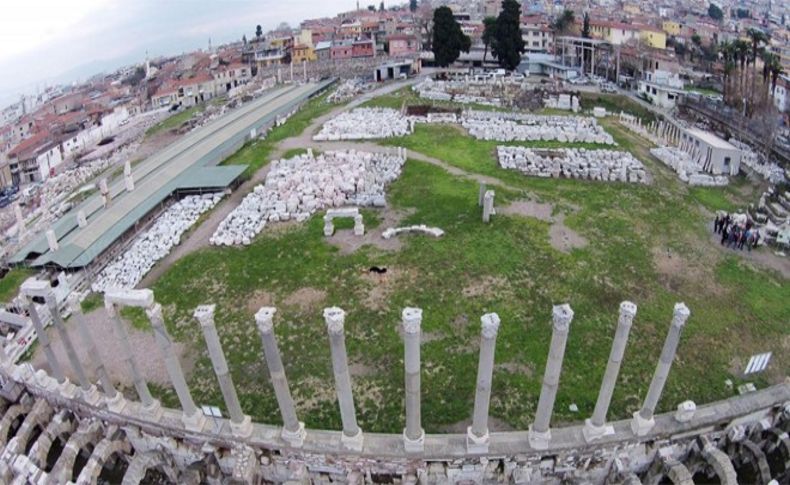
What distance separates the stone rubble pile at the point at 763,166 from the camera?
38219 mm

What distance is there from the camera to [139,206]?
3303 centimetres

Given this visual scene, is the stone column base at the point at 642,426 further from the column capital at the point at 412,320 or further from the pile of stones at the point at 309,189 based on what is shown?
the pile of stones at the point at 309,189

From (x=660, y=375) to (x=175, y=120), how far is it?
65689 millimetres

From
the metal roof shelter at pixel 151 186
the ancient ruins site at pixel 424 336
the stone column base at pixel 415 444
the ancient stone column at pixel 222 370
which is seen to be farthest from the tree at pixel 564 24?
the ancient stone column at pixel 222 370

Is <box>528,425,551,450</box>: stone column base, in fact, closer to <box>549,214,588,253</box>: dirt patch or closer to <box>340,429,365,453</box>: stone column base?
<box>340,429,365,453</box>: stone column base

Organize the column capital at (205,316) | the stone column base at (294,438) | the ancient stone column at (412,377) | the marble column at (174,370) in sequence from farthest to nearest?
the stone column base at (294,438), the marble column at (174,370), the column capital at (205,316), the ancient stone column at (412,377)

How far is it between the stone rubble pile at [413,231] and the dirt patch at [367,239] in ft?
0.93

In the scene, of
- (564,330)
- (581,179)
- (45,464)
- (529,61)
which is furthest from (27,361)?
(529,61)

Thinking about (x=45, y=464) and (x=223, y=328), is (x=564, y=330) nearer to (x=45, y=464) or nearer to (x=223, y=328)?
(x=223, y=328)

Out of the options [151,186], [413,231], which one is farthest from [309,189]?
[151,186]

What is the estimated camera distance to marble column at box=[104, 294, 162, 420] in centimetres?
1581

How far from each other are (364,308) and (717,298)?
15842mm

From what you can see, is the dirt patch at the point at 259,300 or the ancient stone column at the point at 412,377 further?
the dirt patch at the point at 259,300

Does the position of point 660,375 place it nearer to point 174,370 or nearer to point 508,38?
point 174,370
